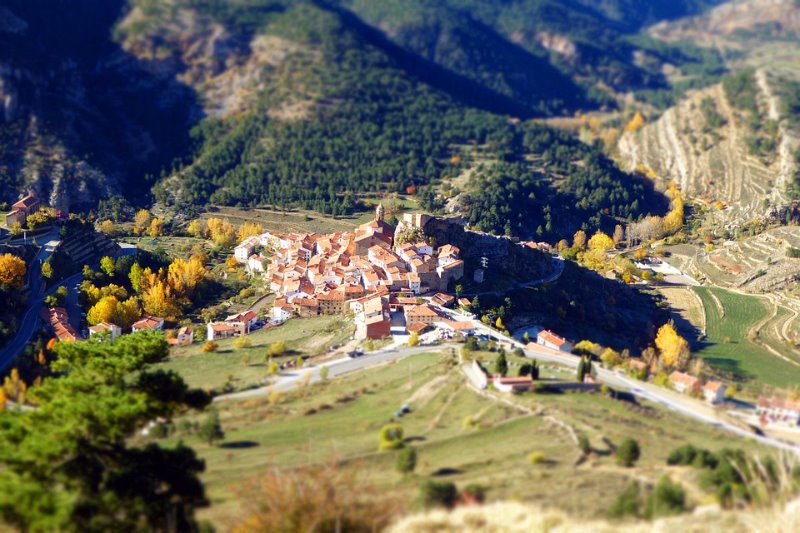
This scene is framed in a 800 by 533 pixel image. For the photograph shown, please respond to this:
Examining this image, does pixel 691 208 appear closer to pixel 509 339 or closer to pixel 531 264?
pixel 531 264

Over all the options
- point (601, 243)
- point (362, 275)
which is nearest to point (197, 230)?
point (362, 275)

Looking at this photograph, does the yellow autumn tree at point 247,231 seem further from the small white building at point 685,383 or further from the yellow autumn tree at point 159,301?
the small white building at point 685,383

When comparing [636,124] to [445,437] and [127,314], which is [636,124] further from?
[445,437]

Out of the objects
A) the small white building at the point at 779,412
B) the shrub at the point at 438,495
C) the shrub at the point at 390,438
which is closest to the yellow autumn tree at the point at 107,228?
the shrub at the point at 390,438

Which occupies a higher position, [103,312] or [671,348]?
[103,312]

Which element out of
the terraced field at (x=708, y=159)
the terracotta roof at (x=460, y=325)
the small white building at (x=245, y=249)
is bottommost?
the terracotta roof at (x=460, y=325)

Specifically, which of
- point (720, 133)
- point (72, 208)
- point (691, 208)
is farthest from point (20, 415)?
point (720, 133)
